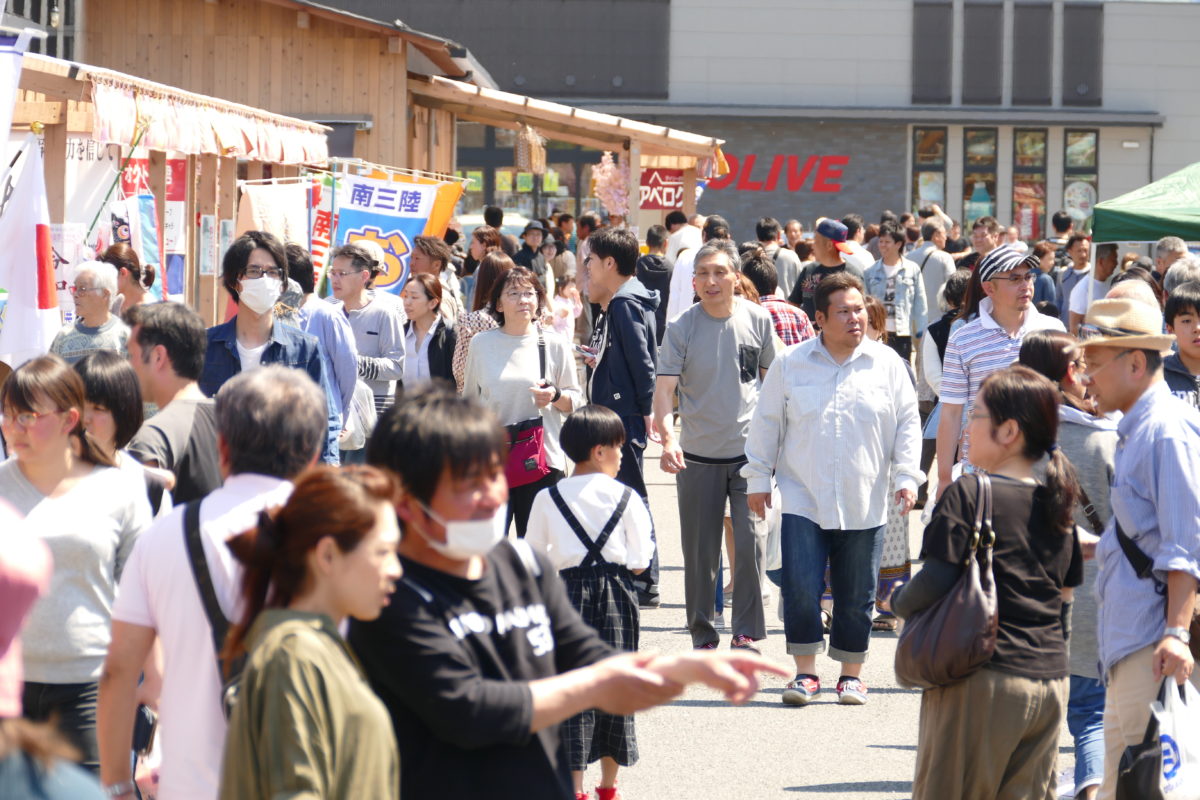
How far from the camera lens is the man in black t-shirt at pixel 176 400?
4.73m

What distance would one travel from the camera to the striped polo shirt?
24.2ft

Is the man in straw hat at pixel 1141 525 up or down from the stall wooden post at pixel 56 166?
down

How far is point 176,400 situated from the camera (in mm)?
4934

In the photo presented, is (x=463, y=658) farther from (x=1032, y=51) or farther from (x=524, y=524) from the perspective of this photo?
(x=1032, y=51)

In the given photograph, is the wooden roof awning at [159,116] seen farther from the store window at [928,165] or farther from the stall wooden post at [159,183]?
the store window at [928,165]

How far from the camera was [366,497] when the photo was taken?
2770mm

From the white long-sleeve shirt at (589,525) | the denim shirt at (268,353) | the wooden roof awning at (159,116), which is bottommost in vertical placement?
the white long-sleeve shirt at (589,525)

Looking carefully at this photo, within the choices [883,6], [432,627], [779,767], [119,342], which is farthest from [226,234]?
[883,6]

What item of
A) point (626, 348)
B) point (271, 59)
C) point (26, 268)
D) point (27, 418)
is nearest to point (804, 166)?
point (271, 59)

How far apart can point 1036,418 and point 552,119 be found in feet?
57.8

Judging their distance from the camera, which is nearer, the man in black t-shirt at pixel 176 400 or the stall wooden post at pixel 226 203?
the man in black t-shirt at pixel 176 400

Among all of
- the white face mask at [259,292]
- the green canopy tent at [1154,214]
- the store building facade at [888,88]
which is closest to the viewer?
the white face mask at [259,292]

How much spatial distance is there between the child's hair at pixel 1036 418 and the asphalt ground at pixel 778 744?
1995mm

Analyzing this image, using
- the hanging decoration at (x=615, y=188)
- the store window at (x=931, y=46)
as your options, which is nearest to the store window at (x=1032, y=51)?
the store window at (x=931, y=46)
